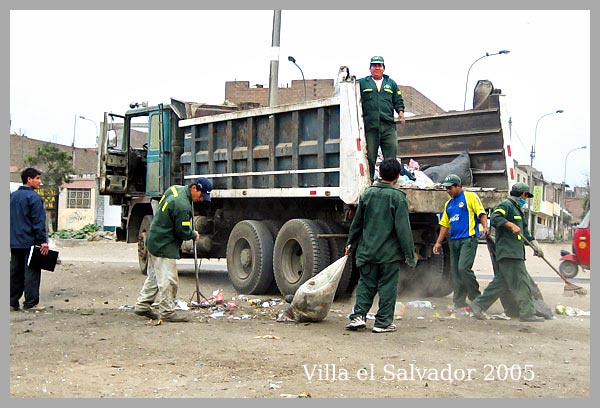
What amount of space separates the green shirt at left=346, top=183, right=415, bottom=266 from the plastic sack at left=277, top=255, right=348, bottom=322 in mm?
439

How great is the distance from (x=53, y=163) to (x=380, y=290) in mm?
36305

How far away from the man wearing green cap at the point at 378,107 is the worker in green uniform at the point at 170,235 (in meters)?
2.20

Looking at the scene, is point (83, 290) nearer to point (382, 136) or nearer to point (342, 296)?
point (342, 296)

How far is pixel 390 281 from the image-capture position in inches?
290

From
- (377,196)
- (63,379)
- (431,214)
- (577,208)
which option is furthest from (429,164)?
(577,208)

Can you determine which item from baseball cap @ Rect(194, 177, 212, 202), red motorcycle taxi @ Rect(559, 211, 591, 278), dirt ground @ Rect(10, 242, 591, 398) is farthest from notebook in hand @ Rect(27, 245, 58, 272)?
red motorcycle taxi @ Rect(559, 211, 591, 278)

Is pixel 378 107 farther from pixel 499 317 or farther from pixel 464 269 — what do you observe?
pixel 499 317

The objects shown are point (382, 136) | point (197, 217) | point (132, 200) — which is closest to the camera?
point (382, 136)

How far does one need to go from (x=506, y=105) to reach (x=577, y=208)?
7726 centimetres

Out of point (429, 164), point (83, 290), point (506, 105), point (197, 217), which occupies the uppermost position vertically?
point (506, 105)

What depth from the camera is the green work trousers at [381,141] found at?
9.07 metres

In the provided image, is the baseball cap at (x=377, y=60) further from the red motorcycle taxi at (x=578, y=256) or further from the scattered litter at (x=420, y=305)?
the red motorcycle taxi at (x=578, y=256)

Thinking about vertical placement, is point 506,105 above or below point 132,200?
above

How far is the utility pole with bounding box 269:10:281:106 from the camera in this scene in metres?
16.3
